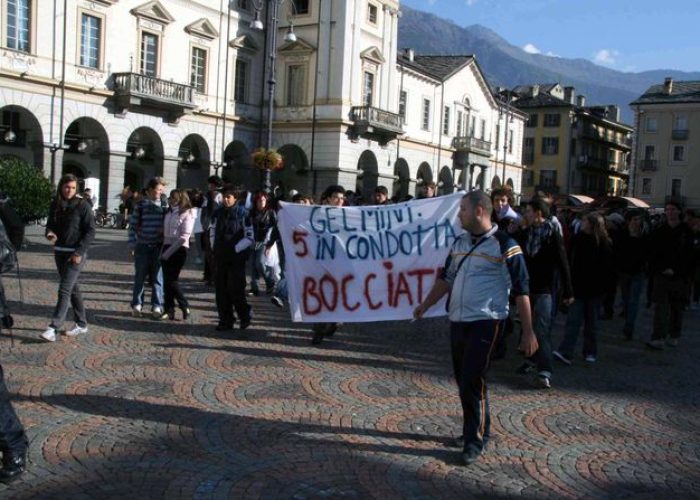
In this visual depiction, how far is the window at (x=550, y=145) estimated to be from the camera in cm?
8412

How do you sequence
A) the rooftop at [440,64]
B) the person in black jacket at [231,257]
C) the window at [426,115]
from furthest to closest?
the rooftop at [440,64] < the window at [426,115] < the person in black jacket at [231,257]

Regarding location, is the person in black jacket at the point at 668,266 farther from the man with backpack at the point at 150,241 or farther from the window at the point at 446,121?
the window at the point at 446,121

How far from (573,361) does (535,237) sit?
2045 mm

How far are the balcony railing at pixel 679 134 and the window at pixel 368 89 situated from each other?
1704 inches

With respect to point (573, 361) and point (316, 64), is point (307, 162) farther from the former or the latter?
point (573, 361)

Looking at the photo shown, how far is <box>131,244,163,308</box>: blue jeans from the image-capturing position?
1043 cm

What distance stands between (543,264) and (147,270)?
5.57m

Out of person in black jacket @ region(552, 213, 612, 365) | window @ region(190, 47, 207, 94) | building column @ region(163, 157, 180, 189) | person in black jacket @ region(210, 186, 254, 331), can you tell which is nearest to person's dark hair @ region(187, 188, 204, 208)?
person in black jacket @ region(210, 186, 254, 331)

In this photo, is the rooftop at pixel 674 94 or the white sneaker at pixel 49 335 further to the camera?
the rooftop at pixel 674 94

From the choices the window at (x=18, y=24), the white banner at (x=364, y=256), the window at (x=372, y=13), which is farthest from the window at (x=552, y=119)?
the white banner at (x=364, y=256)

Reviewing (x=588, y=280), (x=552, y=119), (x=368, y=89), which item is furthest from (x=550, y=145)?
(x=588, y=280)

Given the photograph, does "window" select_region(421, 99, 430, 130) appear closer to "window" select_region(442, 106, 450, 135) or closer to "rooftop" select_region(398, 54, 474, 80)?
"rooftop" select_region(398, 54, 474, 80)

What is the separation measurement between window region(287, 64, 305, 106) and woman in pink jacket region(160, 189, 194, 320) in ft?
105

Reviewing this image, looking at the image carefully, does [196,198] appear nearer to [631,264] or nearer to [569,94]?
[631,264]
